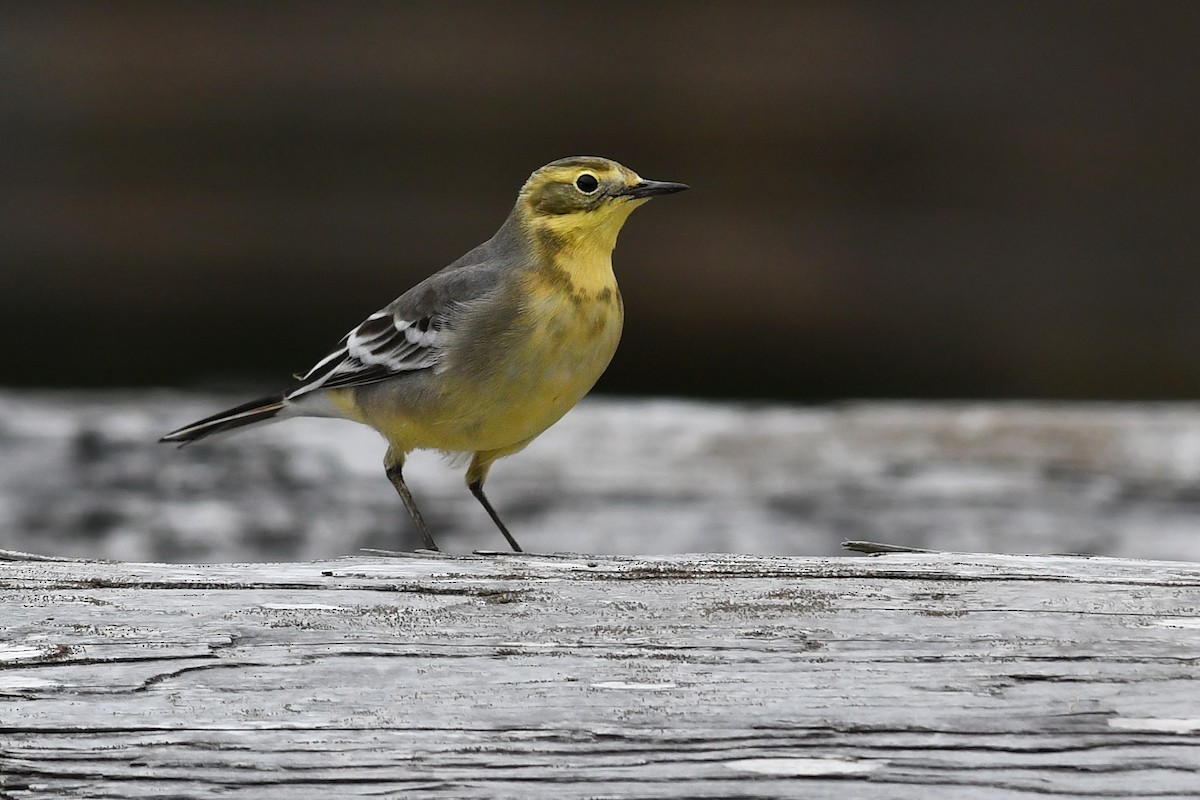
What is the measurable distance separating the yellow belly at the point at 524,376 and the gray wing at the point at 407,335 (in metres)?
0.16

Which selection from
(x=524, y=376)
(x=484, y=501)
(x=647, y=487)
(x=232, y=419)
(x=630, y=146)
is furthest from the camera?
(x=630, y=146)

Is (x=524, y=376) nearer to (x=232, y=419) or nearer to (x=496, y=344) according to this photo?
(x=496, y=344)

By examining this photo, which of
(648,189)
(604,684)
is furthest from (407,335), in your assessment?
(604,684)

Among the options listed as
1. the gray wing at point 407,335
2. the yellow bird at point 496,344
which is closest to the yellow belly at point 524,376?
the yellow bird at point 496,344

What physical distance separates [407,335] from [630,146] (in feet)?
8.43

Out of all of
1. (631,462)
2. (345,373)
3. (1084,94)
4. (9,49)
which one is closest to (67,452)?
(345,373)

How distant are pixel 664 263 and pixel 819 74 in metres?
1.15

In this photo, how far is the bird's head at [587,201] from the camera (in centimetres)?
399

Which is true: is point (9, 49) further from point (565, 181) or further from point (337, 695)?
point (337, 695)

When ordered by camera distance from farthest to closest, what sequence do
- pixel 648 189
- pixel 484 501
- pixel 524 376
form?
pixel 484 501, pixel 648 189, pixel 524 376

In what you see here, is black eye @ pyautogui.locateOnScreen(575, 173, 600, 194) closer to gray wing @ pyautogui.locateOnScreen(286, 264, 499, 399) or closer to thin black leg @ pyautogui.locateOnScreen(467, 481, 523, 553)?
gray wing @ pyautogui.locateOnScreen(286, 264, 499, 399)

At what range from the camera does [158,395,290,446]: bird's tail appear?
4.02 metres

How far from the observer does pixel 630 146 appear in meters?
6.32

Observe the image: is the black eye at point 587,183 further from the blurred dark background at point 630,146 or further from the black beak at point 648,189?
the blurred dark background at point 630,146
